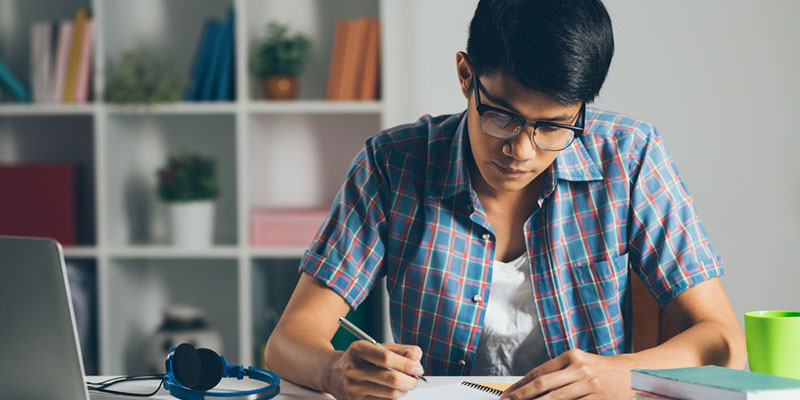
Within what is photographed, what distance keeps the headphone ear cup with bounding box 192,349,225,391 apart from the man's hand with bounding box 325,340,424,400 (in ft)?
0.53

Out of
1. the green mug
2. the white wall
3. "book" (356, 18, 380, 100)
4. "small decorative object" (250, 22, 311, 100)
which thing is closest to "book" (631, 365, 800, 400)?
the green mug

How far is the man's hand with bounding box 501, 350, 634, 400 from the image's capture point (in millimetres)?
916

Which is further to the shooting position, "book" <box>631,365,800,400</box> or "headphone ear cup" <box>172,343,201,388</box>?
"headphone ear cup" <box>172,343,201,388</box>

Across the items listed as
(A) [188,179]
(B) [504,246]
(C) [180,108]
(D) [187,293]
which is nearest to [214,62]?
(C) [180,108]

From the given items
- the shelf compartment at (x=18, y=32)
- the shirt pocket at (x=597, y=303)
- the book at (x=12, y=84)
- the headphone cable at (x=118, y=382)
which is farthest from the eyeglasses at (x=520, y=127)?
the shelf compartment at (x=18, y=32)

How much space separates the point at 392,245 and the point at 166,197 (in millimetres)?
1282

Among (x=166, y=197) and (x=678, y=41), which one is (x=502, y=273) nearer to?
(x=678, y=41)

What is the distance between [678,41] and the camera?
2.21m

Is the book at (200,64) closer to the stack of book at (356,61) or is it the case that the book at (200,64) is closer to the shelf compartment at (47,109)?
the shelf compartment at (47,109)

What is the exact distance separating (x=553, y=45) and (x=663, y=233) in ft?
1.43

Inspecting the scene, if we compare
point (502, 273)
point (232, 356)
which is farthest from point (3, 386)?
point (232, 356)

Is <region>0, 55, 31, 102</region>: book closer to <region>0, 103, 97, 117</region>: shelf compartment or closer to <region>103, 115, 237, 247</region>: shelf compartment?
<region>0, 103, 97, 117</region>: shelf compartment

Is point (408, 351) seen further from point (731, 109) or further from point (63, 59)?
point (63, 59)

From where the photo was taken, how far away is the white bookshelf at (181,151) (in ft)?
8.11
